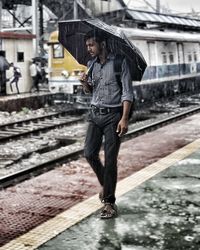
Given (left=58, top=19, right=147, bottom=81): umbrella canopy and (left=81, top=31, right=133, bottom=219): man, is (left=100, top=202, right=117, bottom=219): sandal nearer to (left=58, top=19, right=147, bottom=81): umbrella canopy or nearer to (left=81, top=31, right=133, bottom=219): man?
(left=81, top=31, right=133, bottom=219): man

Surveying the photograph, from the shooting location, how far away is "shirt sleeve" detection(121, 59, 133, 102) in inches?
187

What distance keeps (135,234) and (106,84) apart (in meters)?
1.47

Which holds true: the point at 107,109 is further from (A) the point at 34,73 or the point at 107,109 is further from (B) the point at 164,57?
(A) the point at 34,73

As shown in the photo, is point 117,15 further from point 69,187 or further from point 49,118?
point 69,187

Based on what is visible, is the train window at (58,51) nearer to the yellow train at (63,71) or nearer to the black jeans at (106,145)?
the yellow train at (63,71)

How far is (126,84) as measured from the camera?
15.7ft

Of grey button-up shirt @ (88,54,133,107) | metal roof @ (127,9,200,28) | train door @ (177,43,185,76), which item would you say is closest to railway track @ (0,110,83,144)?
grey button-up shirt @ (88,54,133,107)

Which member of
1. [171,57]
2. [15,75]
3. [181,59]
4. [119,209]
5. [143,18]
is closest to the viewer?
[119,209]

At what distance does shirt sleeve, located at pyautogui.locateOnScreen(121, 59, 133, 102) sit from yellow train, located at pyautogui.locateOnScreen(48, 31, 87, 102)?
45.8 feet

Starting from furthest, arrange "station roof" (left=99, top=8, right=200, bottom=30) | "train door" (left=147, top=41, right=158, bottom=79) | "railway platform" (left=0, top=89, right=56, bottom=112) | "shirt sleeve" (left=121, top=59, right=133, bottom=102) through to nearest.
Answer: "station roof" (left=99, top=8, right=200, bottom=30) → "train door" (left=147, top=41, right=158, bottom=79) → "railway platform" (left=0, top=89, right=56, bottom=112) → "shirt sleeve" (left=121, top=59, right=133, bottom=102)

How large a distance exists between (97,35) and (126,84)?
1.87 feet

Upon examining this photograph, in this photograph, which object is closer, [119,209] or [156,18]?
[119,209]

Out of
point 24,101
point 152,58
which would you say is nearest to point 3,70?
point 24,101

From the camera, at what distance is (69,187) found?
259 inches
